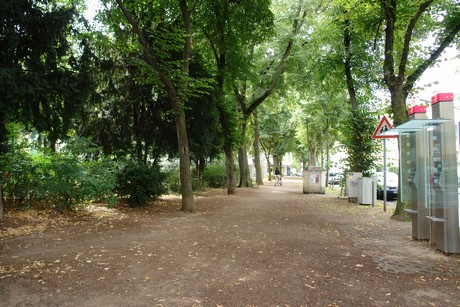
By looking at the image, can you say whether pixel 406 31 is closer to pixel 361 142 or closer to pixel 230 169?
pixel 361 142

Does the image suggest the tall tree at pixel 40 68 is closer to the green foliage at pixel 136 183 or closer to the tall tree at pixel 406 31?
the green foliage at pixel 136 183

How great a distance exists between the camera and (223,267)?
530cm

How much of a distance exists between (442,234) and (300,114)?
30079mm

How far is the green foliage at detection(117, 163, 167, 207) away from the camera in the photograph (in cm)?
1166

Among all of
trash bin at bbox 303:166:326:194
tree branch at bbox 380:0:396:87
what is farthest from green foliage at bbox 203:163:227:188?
tree branch at bbox 380:0:396:87

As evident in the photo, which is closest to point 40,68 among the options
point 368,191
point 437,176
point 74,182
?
point 74,182

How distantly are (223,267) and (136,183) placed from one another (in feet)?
23.5

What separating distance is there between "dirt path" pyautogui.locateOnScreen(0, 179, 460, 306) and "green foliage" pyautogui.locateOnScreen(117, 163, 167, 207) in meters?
2.78

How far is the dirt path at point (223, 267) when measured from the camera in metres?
4.08

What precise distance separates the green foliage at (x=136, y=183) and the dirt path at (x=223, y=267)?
9.11 ft

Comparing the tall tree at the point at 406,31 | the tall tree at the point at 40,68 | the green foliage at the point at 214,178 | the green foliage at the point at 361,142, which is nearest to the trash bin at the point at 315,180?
the green foliage at the point at 361,142

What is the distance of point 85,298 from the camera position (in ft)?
13.1

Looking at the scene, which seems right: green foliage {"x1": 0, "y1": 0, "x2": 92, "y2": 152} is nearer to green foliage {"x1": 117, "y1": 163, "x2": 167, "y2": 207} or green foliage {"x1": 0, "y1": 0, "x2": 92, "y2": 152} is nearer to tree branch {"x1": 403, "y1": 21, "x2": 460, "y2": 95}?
green foliage {"x1": 117, "y1": 163, "x2": 167, "y2": 207}

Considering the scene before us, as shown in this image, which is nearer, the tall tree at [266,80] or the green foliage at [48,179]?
the green foliage at [48,179]
